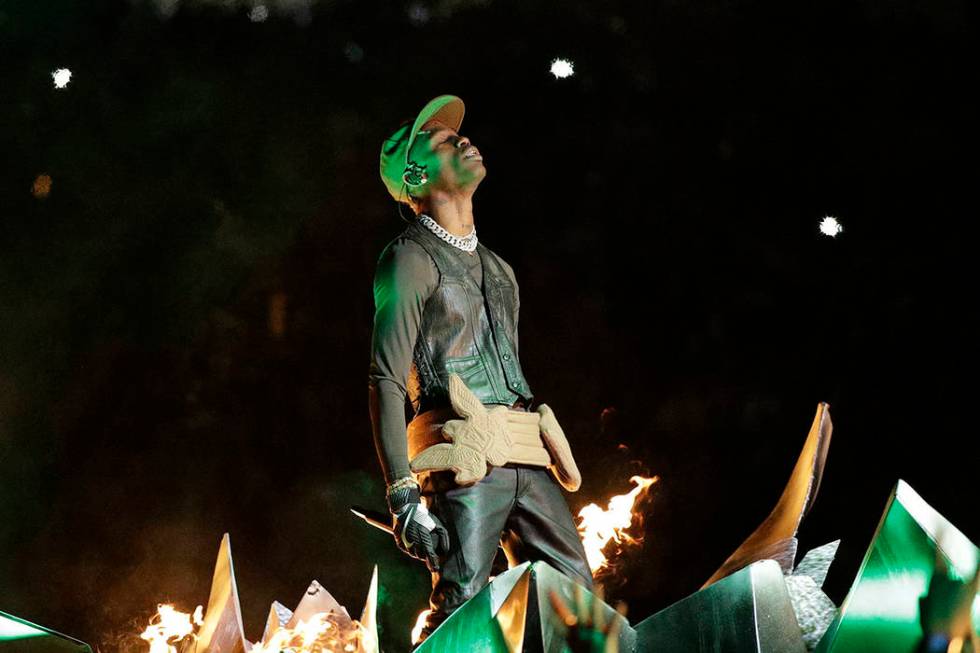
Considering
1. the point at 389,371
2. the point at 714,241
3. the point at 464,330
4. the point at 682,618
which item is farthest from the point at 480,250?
the point at 682,618

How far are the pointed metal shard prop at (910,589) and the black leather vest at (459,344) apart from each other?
1.35 meters

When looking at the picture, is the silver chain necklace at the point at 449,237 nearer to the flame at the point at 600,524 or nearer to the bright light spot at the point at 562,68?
the flame at the point at 600,524

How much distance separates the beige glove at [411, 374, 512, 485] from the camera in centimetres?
199

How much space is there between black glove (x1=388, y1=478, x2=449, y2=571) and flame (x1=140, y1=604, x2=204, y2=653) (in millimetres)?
833

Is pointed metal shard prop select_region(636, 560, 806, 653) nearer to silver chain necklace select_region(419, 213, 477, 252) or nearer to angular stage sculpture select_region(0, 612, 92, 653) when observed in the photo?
angular stage sculpture select_region(0, 612, 92, 653)

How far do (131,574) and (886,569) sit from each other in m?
2.53

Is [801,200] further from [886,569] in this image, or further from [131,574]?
[886,569]

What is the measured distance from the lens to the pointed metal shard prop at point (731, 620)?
846mm

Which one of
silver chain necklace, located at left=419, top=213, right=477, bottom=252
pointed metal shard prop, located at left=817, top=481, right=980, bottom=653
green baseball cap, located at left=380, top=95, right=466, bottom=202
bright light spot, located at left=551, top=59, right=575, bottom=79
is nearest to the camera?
pointed metal shard prop, located at left=817, top=481, right=980, bottom=653

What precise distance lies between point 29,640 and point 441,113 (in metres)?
1.78

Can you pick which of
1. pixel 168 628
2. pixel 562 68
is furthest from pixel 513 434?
pixel 562 68

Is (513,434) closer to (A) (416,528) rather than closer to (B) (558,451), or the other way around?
(B) (558,451)

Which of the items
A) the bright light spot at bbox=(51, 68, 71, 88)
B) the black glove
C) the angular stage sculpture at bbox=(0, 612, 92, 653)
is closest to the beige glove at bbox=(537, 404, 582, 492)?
the black glove

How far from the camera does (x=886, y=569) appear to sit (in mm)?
755
